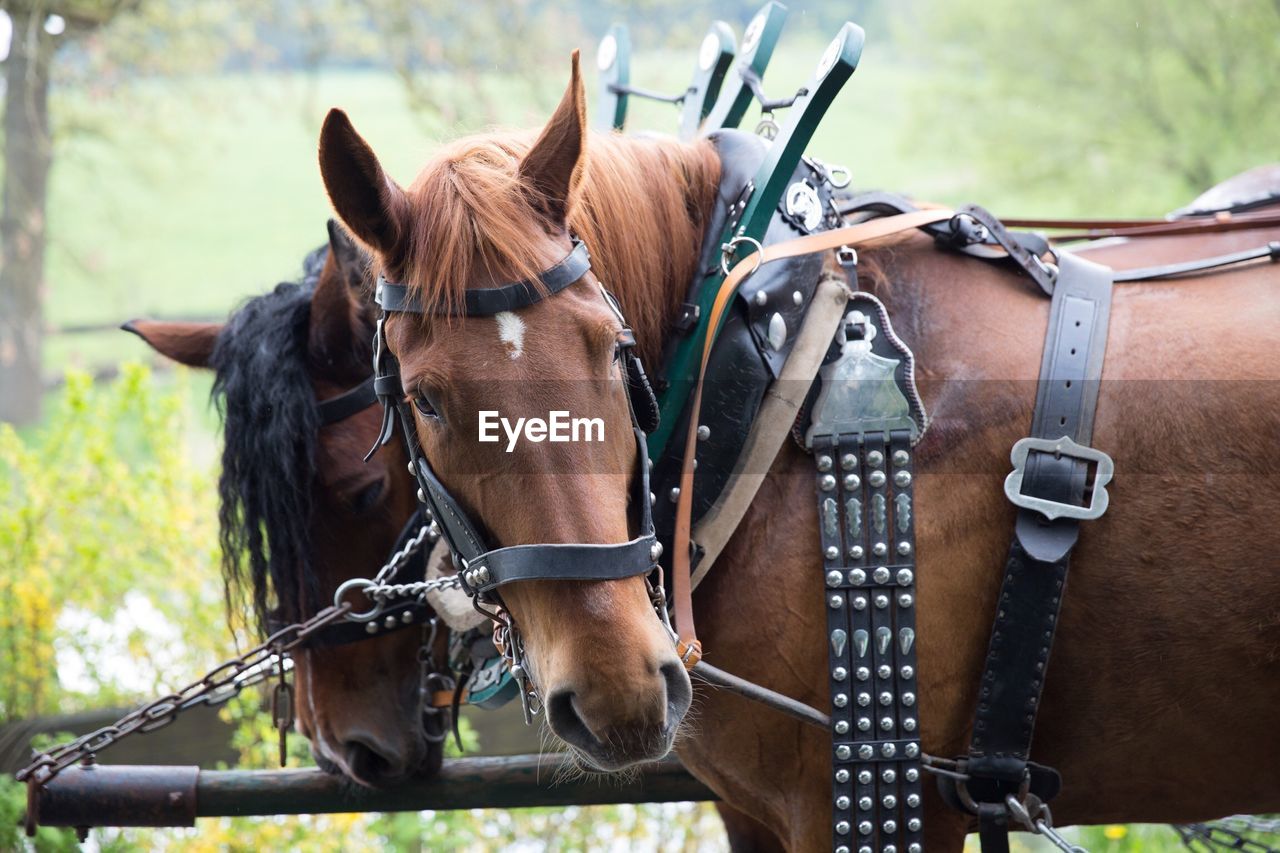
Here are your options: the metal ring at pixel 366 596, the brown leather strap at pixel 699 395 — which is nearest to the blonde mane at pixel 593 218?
the brown leather strap at pixel 699 395

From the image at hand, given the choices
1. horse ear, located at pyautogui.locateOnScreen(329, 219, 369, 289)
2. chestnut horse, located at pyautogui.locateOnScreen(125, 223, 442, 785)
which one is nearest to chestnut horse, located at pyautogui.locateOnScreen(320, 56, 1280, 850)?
horse ear, located at pyautogui.locateOnScreen(329, 219, 369, 289)

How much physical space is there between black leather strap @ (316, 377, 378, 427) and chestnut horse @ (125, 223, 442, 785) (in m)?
0.02

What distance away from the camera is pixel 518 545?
4.67 feet

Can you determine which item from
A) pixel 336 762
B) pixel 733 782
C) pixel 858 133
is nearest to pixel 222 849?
pixel 336 762

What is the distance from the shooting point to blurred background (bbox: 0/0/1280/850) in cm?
392

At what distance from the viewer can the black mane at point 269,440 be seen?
2051mm

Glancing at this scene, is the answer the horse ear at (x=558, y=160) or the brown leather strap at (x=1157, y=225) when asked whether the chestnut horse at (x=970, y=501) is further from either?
the brown leather strap at (x=1157, y=225)

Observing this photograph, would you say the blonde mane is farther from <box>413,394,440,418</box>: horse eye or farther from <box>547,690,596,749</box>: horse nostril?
<box>547,690,596,749</box>: horse nostril

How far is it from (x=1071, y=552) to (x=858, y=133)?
36.1ft

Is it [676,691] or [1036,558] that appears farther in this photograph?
[1036,558]

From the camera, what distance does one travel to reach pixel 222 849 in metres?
3.42

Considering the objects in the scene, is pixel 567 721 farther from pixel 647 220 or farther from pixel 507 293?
pixel 647 220

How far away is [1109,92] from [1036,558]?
→ 8.15 metres

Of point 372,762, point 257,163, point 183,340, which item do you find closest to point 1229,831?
point 372,762
